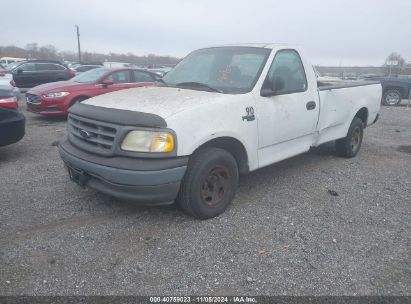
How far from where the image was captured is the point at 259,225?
3.65 metres

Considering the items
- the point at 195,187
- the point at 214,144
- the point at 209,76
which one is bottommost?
the point at 195,187

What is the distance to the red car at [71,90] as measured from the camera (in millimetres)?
8891

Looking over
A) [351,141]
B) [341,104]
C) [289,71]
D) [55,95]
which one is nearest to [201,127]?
[289,71]

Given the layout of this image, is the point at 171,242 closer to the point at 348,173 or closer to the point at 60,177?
the point at 60,177

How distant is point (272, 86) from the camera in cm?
405

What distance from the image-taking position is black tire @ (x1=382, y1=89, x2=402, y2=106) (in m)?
16.0

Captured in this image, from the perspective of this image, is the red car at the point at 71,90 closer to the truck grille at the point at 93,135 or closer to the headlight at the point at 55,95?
the headlight at the point at 55,95

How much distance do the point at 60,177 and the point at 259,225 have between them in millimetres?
2922

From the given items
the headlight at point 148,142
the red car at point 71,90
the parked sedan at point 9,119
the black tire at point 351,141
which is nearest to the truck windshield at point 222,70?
the headlight at point 148,142

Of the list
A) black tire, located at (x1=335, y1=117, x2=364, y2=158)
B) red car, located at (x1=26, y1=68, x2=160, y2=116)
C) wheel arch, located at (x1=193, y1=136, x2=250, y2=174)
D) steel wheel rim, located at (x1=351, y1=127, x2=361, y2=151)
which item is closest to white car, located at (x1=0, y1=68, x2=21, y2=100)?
red car, located at (x1=26, y1=68, x2=160, y2=116)

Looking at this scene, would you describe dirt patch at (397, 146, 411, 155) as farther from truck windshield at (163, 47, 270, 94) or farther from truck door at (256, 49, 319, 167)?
truck windshield at (163, 47, 270, 94)

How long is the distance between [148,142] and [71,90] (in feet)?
21.8

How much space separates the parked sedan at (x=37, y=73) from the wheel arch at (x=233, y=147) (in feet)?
47.4

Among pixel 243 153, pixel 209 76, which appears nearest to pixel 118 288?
pixel 243 153
